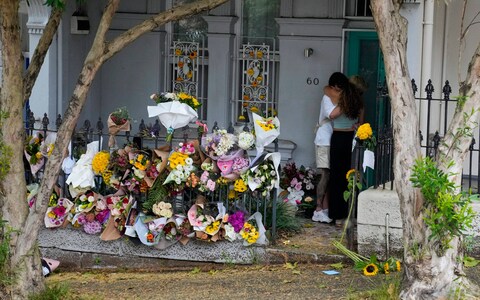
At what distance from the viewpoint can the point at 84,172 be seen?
32.0 feet

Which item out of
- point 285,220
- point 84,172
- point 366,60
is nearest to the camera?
point 84,172

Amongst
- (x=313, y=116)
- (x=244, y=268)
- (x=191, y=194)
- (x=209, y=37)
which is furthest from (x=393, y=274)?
(x=209, y=37)

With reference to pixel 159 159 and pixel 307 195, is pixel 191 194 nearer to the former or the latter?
pixel 159 159

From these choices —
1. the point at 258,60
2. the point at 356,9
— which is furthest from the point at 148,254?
the point at 356,9

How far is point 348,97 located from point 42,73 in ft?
12.5

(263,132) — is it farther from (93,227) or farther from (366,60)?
(366,60)

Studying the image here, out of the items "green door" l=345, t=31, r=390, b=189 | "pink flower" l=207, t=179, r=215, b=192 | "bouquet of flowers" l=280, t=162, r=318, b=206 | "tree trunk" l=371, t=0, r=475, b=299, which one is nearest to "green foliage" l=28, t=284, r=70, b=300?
"pink flower" l=207, t=179, r=215, b=192

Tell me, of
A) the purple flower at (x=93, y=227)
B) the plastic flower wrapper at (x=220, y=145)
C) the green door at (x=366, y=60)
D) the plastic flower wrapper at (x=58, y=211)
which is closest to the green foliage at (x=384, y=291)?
the plastic flower wrapper at (x=220, y=145)

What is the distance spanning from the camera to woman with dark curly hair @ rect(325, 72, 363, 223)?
10.7 metres

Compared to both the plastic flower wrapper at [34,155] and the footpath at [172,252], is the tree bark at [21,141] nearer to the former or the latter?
the footpath at [172,252]

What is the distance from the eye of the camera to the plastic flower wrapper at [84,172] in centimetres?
973

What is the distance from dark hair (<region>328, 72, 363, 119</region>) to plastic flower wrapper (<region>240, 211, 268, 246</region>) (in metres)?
1.86

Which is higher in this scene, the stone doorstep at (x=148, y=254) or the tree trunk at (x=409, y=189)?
the tree trunk at (x=409, y=189)

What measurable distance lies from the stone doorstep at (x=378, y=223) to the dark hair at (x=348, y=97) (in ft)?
5.43
